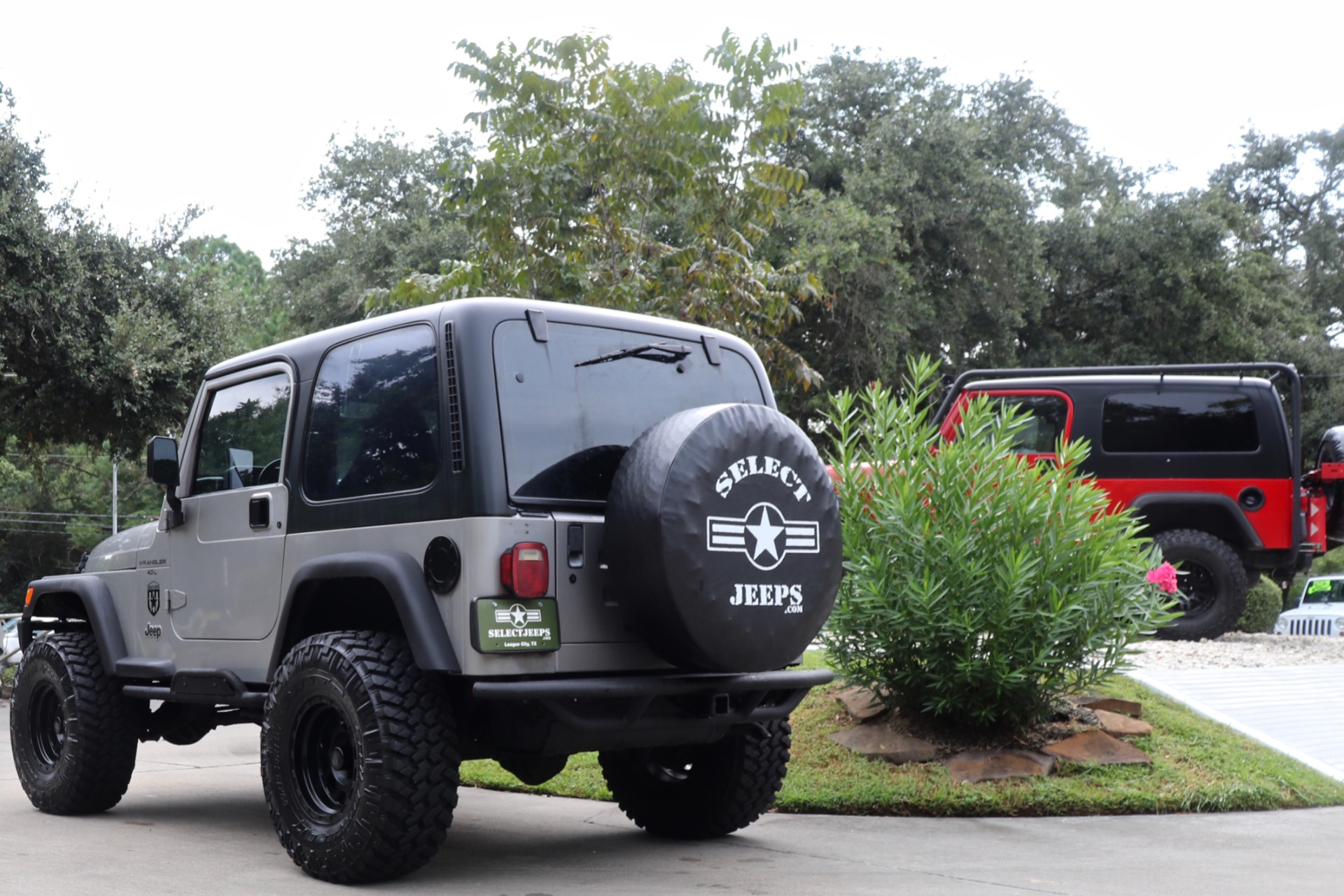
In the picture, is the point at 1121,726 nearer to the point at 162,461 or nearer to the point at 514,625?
the point at 514,625

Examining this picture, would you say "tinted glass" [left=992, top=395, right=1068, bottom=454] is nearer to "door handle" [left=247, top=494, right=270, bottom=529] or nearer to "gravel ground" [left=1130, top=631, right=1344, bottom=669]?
"gravel ground" [left=1130, top=631, right=1344, bottom=669]

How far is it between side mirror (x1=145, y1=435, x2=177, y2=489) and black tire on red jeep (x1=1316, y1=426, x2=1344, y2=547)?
1103cm

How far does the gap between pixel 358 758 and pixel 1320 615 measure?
69.4ft

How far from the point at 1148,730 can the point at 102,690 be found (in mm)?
5662

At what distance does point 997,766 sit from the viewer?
6930 mm

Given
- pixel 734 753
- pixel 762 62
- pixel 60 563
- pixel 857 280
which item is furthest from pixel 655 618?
pixel 60 563

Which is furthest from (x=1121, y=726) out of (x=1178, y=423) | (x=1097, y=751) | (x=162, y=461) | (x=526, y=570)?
(x=162, y=461)

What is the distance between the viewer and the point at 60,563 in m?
56.3

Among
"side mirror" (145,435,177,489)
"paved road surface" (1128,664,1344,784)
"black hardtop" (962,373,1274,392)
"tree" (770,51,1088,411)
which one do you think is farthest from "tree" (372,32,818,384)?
"tree" (770,51,1088,411)

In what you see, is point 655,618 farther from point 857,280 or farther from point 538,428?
point 857,280

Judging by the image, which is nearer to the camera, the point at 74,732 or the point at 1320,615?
the point at 74,732

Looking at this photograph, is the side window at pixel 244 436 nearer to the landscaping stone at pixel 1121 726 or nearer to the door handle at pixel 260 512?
the door handle at pixel 260 512

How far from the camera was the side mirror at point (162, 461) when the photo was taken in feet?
19.5

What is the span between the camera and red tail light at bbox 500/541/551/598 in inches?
179
